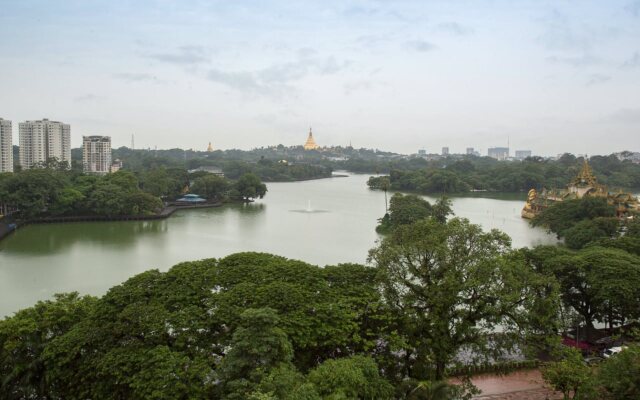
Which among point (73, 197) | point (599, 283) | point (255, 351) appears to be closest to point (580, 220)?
point (599, 283)

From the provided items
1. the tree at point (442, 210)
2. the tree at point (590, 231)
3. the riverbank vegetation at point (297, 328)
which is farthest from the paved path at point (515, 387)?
the tree at point (442, 210)

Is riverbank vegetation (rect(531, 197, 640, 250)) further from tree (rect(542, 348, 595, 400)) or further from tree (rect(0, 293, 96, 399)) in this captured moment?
tree (rect(0, 293, 96, 399))

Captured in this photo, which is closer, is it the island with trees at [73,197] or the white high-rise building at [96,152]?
the island with trees at [73,197]

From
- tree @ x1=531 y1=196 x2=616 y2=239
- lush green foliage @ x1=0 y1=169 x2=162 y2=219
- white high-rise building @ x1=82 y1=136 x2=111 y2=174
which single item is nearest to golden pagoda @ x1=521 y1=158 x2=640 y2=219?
tree @ x1=531 y1=196 x2=616 y2=239

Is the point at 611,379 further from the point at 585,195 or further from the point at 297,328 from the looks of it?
the point at 585,195

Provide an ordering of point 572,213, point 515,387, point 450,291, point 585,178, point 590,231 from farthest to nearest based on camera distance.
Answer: point 585,178 < point 572,213 < point 590,231 < point 515,387 < point 450,291

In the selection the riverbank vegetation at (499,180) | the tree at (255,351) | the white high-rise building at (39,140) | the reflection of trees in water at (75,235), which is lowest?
the reflection of trees in water at (75,235)

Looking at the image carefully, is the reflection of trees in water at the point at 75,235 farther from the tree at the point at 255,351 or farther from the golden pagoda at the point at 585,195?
the golden pagoda at the point at 585,195
